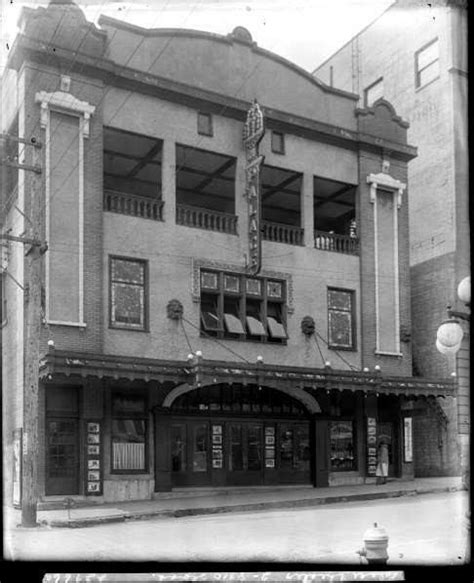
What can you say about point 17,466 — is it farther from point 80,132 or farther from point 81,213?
point 80,132

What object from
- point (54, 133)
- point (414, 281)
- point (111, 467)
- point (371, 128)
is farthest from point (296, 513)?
point (371, 128)

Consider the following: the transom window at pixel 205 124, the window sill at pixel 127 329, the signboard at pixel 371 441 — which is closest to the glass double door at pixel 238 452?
the signboard at pixel 371 441

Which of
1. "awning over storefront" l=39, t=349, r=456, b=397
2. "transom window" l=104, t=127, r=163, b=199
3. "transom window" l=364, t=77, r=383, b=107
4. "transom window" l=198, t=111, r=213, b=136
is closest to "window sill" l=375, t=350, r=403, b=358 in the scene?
"awning over storefront" l=39, t=349, r=456, b=397

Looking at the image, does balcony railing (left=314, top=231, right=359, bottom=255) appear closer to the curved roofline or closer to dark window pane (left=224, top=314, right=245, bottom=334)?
dark window pane (left=224, top=314, right=245, bottom=334)

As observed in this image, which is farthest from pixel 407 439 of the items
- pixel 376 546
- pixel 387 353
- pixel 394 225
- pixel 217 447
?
pixel 376 546

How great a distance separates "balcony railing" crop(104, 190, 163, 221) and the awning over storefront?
421 cm

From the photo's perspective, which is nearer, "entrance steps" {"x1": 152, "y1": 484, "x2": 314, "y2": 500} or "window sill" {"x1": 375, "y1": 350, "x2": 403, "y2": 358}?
"entrance steps" {"x1": 152, "y1": 484, "x2": 314, "y2": 500}

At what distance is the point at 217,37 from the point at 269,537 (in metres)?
14.9

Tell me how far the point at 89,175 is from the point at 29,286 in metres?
5.03

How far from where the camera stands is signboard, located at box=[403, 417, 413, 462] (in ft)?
86.3

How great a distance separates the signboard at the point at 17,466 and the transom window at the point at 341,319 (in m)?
9.44

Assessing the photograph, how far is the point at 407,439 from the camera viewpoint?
26734mm

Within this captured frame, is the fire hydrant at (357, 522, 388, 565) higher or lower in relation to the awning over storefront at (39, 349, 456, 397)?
lower

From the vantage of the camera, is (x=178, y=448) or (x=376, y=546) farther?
(x=178, y=448)
